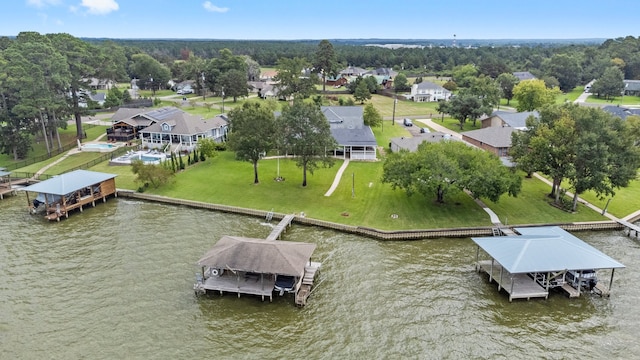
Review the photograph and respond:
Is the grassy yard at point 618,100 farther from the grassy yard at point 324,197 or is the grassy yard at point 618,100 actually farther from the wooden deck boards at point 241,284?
the wooden deck boards at point 241,284

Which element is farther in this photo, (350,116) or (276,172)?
(350,116)

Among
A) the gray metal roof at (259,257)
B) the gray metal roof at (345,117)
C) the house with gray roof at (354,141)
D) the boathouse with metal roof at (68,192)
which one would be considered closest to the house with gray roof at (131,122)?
the boathouse with metal roof at (68,192)

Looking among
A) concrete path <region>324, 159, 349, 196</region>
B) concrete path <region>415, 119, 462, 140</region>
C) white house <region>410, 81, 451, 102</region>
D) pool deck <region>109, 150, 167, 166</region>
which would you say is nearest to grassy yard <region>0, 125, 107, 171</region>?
pool deck <region>109, 150, 167, 166</region>

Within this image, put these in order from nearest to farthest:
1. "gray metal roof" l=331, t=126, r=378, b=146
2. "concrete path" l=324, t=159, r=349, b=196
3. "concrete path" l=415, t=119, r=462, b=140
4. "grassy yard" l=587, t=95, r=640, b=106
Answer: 1. "concrete path" l=324, t=159, r=349, b=196
2. "gray metal roof" l=331, t=126, r=378, b=146
3. "concrete path" l=415, t=119, r=462, b=140
4. "grassy yard" l=587, t=95, r=640, b=106

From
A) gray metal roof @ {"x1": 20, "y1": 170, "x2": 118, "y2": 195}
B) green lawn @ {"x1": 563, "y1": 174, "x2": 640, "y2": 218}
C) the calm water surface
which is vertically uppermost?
gray metal roof @ {"x1": 20, "y1": 170, "x2": 118, "y2": 195}

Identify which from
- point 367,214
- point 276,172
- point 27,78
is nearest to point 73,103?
point 27,78

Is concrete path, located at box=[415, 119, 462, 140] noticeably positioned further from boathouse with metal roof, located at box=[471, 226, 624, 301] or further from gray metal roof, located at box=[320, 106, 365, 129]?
boathouse with metal roof, located at box=[471, 226, 624, 301]

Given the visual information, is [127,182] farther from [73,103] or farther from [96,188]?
[73,103]
